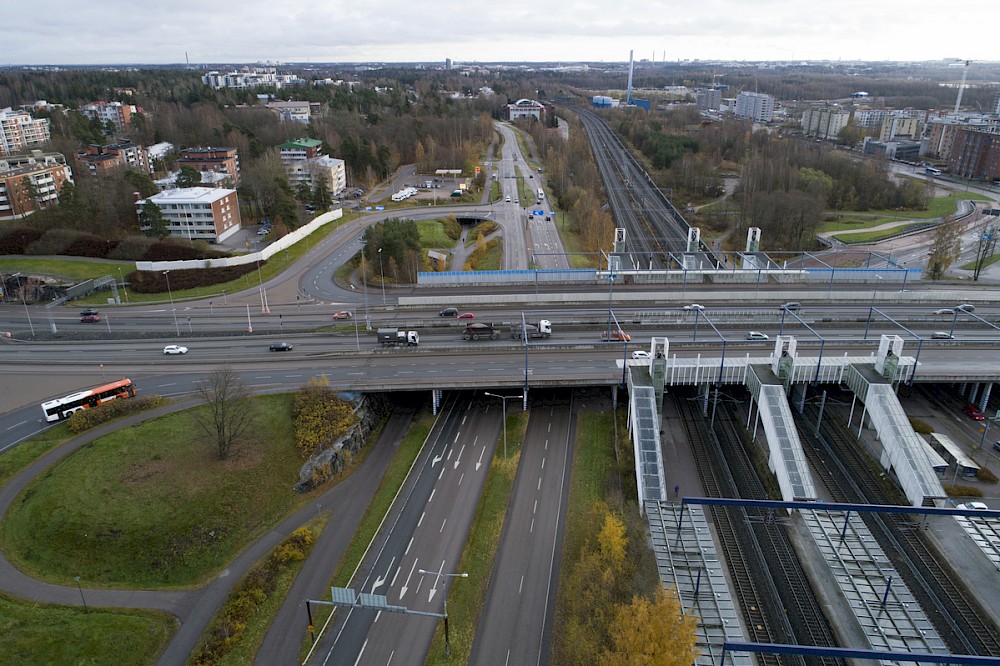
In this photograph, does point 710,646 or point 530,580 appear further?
point 530,580

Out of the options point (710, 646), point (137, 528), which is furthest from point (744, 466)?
point (137, 528)

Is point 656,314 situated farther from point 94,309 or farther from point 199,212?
point 199,212

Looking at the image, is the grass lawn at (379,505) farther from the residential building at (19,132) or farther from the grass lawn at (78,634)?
the residential building at (19,132)

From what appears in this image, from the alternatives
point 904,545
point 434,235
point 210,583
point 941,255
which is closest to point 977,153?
point 941,255

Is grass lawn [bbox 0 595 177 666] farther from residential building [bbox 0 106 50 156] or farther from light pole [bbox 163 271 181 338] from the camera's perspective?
residential building [bbox 0 106 50 156]

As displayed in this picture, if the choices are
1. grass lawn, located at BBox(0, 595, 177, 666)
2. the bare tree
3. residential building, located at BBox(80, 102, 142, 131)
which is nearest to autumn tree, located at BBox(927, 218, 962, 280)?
the bare tree

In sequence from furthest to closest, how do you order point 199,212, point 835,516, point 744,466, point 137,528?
point 199,212, point 744,466, point 835,516, point 137,528

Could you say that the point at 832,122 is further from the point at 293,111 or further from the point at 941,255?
the point at 293,111
